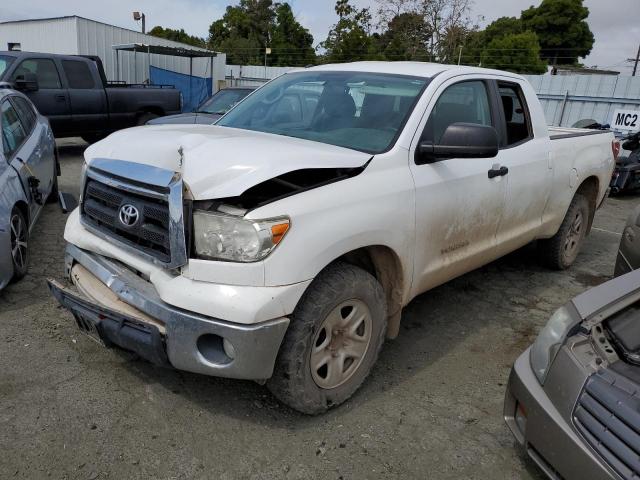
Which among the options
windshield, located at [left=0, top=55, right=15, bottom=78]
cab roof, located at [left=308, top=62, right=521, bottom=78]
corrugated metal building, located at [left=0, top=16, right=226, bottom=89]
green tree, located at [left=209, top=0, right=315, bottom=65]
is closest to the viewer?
cab roof, located at [left=308, top=62, right=521, bottom=78]

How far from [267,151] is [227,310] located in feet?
2.64

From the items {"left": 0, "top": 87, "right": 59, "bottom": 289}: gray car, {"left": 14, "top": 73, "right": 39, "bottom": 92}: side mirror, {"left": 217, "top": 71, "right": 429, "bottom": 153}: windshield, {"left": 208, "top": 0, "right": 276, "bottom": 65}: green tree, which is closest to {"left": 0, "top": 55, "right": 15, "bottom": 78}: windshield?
{"left": 14, "top": 73, "right": 39, "bottom": 92}: side mirror

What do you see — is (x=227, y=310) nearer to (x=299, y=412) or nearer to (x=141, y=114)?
(x=299, y=412)

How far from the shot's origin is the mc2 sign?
1077 cm

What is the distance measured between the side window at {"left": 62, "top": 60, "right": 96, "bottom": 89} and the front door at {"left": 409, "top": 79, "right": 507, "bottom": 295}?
900cm

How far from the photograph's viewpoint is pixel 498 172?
3.70m

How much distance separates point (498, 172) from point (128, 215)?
97.0 inches

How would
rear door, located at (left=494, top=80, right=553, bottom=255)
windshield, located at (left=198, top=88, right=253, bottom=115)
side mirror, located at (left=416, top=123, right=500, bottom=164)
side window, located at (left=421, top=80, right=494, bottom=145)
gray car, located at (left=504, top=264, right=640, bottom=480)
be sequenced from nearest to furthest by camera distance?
gray car, located at (left=504, top=264, right=640, bottom=480) < side mirror, located at (left=416, top=123, right=500, bottom=164) < side window, located at (left=421, top=80, right=494, bottom=145) < rear door, located at (left=494, top=80, right=553, bottom=255) < windshield, located at (left=198, top=88, right=253, bottom=115)

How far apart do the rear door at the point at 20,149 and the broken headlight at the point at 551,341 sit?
4325 millimetres

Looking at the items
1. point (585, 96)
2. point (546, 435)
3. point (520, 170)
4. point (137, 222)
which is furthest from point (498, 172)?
point (585, 96)

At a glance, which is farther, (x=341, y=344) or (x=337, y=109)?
(x=337, y=109)

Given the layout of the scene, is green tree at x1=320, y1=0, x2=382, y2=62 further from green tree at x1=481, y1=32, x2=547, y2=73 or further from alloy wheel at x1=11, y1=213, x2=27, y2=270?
alloy wheel at x1=11, y1=213, x2=27, y2=270

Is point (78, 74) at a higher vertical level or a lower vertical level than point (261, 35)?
lower

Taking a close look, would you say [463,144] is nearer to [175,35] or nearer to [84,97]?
[84,97]
